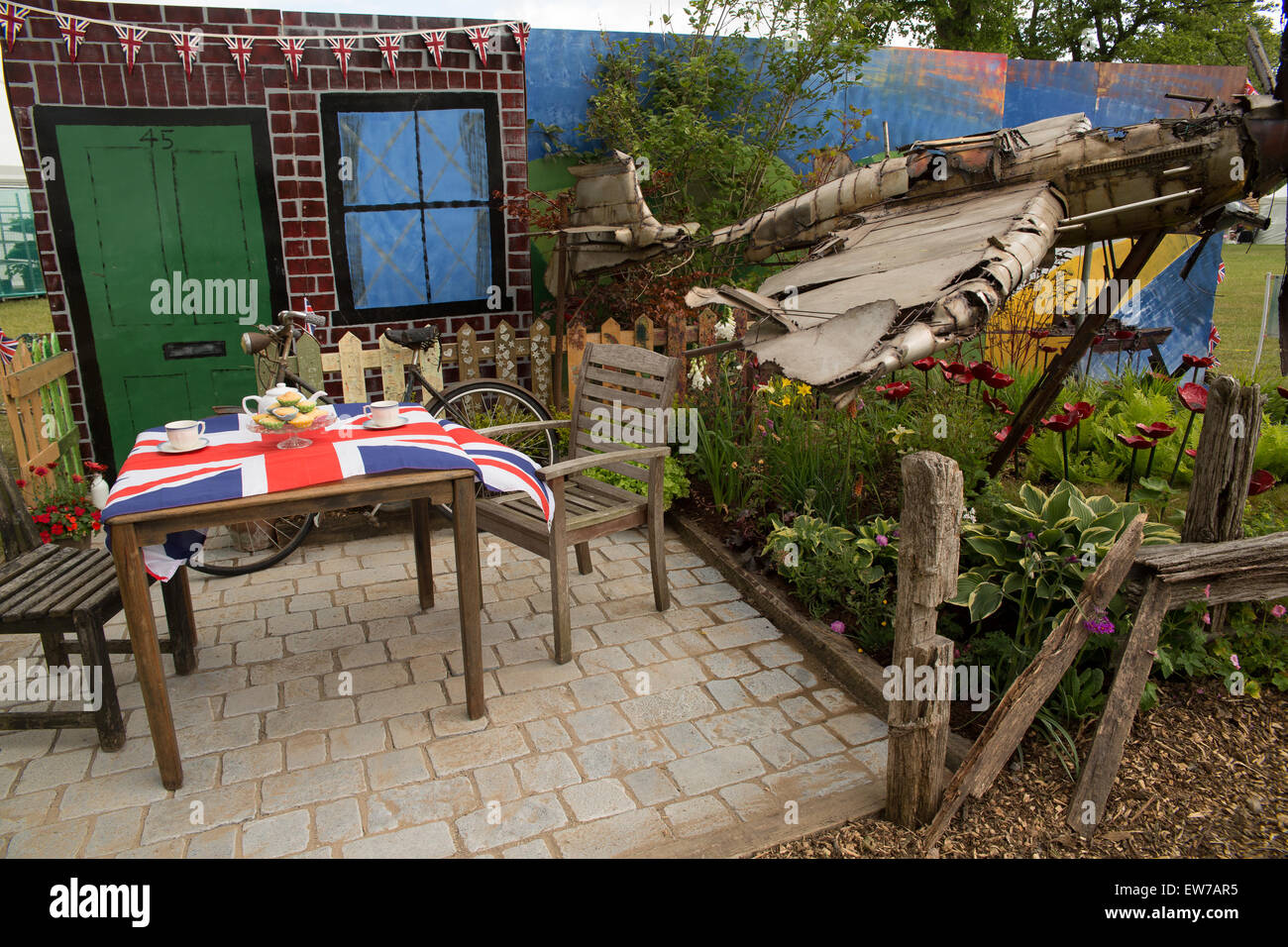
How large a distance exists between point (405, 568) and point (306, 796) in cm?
204

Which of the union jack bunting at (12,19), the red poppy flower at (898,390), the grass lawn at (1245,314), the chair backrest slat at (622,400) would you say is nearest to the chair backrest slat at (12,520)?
the chair backrest slat at (622,400)

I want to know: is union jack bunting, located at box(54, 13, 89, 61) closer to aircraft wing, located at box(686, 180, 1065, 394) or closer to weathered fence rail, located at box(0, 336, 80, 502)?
weathered fence rail, located at box(0, 336, 80, 502)

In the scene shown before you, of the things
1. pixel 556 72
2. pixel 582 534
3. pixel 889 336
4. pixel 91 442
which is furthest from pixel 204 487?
pixel 556 72

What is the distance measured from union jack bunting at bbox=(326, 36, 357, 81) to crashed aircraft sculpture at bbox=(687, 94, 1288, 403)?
3.49 m

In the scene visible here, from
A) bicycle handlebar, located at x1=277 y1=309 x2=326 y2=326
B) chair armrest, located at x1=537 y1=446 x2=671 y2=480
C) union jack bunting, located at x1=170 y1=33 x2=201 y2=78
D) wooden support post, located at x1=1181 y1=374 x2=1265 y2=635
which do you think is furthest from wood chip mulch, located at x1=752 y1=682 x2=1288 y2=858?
union jack bunting, located at x1=170 y1=33 x2=201 y2=78

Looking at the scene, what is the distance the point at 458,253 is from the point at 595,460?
3.29 metres

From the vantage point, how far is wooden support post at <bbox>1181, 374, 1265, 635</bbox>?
310 centimetres

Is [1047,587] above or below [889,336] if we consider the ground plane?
below

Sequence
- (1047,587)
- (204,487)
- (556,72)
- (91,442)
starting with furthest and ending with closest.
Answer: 1. (556,72)
2. (91,442)
3. (1047,587)
4. (204,487)

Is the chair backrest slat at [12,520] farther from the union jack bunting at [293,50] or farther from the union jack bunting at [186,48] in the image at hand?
the union jack bunting at [293,50]

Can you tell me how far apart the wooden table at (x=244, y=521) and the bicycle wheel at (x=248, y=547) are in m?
1.80

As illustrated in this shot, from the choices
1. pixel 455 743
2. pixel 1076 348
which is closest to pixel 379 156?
pixel 455 743

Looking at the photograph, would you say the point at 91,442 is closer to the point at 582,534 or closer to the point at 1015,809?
the point at 582,534

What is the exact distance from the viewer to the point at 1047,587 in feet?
10.6
